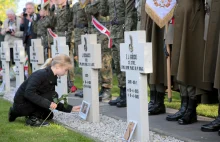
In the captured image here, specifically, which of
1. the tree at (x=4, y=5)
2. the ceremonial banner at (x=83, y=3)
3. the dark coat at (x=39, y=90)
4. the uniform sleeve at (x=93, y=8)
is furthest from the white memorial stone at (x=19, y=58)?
the tree at (x=4, y=5)

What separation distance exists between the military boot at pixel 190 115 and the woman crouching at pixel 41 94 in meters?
1.44

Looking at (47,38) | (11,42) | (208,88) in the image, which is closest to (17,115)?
(208,88)

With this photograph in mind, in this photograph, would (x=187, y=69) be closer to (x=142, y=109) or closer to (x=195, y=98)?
(x=195, y=98)

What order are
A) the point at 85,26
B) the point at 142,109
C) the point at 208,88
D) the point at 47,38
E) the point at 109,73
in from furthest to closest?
the point at 47,38 < the point at 85,26 < the point at 109,73 < the point at 208,88 < the point at 142,109

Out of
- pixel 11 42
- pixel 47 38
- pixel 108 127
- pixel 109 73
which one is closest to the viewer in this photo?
pixel 108 127

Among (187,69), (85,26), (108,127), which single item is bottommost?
(108,127)

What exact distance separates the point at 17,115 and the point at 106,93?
2412mm

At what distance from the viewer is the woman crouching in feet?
20.3

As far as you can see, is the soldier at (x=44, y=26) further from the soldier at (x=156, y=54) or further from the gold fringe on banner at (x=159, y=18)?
the gold fringe on banner at (x=159, y=18)

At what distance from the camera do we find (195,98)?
591 centimetres

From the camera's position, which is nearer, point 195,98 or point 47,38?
point 195,98

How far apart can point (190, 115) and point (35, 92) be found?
6.78 ft

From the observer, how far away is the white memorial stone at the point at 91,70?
6363 mm

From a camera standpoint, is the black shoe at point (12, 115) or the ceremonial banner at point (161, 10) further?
the black shoe at point (12, 115)
